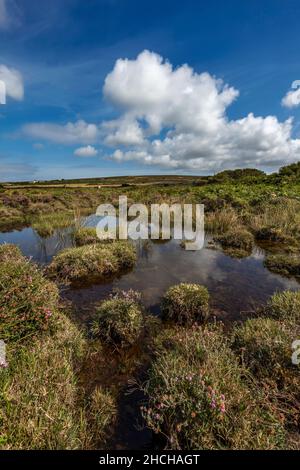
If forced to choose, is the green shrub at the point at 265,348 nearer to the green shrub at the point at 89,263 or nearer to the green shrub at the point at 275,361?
the green shrub at the point at 275,361

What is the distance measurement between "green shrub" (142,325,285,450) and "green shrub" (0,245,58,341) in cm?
240

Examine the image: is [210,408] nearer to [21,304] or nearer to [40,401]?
[40,401]

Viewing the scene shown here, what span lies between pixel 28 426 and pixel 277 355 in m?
3.78

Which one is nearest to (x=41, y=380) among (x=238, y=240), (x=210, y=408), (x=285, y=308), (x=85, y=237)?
(x=210, y=408)

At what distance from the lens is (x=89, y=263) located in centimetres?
935

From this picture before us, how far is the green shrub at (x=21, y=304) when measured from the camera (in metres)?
4.26

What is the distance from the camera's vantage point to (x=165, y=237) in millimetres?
15531

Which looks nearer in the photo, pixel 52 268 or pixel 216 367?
pixel 216 367

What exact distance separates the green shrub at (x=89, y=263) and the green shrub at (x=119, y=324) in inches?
130

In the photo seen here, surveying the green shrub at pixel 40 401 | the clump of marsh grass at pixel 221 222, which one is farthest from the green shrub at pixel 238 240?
the green shrub at pixel 40 401

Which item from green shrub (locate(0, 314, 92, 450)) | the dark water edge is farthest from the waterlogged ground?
green shrub (locate(0, 314, 92, 450))
